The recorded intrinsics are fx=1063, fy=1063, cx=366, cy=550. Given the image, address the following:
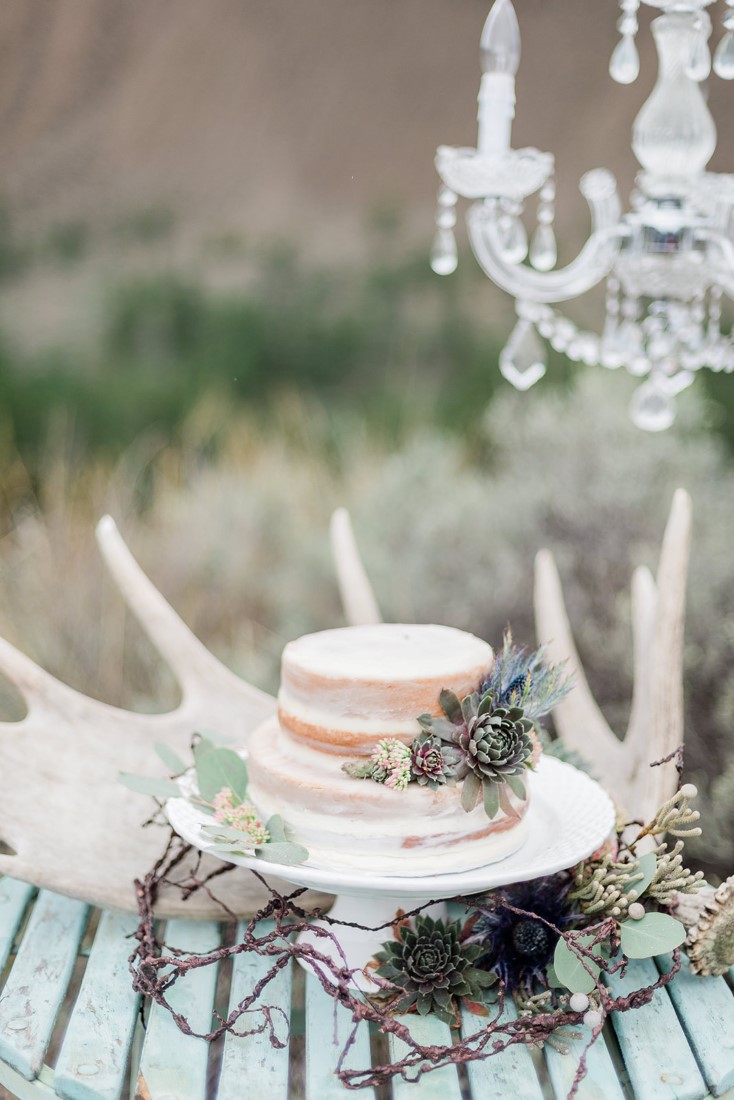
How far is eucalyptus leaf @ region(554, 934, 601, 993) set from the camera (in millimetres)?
907

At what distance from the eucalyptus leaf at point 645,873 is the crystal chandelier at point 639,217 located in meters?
0.53

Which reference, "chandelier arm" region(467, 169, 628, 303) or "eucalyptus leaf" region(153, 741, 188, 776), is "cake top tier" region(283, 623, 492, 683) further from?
"chandelier arm" region(467, 169, 628, 303)

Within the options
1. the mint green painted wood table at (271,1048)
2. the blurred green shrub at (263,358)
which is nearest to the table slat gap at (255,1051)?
the mint green painted wood table at (271,1048)

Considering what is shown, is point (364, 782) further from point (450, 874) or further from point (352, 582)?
point (352, 582)

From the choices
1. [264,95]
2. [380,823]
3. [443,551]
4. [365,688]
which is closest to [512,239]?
[365,688]

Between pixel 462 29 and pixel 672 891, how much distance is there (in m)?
3.31

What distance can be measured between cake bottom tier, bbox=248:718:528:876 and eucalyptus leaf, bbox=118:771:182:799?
0.13 m

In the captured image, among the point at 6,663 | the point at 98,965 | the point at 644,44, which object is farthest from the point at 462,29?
the point at 98,965

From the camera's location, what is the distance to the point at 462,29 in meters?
3.58

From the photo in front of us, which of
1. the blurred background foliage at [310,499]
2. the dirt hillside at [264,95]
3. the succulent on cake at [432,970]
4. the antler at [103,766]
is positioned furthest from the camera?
the dirt hillside at [264,95]

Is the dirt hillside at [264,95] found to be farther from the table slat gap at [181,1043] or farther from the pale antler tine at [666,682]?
the table slat gap at [181,1043]

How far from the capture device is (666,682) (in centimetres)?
125

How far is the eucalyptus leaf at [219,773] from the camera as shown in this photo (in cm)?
105

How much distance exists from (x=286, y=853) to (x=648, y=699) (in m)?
0.56
